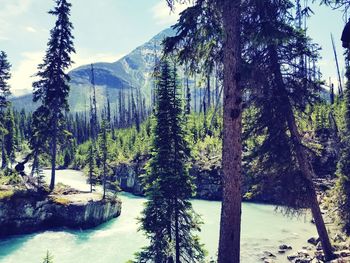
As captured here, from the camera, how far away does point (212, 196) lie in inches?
1841

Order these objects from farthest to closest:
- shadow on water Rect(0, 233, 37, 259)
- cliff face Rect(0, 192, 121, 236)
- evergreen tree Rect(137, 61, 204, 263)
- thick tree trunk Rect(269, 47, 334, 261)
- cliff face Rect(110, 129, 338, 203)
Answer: cliff face Rect(110, 129, 338, 203) < cliff face Rect(0, 192, 121, 236) < shadow on water Rect(0, 233, 37, 259) < evergreen tree Rect(137, 61, 204, 263) < thick tree trunk Rect(269, 47, 334, 261)

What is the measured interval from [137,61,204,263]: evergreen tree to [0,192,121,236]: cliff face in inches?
624

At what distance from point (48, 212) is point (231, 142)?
87.2 ft

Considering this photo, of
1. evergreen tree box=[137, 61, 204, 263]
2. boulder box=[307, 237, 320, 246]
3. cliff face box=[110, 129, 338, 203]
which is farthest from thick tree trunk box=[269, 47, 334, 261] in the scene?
cliff face box=[110, 129, 338, 203]

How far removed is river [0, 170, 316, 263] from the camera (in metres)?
23.0

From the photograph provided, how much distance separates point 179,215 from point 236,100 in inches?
395

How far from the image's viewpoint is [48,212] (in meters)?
30.3

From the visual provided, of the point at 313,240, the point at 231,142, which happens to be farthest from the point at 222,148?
the point at 313,240

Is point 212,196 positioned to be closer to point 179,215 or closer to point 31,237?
point 31,237

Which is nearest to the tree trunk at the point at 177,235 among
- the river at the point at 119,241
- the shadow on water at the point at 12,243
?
the river at the point at 119,241

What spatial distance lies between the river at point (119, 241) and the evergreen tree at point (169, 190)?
532 centimetres

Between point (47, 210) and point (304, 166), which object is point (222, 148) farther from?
point (47, 210)

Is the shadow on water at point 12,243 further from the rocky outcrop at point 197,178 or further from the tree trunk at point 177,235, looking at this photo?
the rocky outcrop at point 197,178

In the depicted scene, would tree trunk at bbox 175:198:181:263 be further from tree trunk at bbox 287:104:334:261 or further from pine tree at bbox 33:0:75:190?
pine tree at bbox 33:0:75:190
